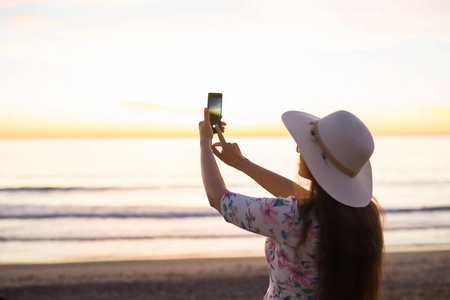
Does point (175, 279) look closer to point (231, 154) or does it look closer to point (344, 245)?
point (231, 154)

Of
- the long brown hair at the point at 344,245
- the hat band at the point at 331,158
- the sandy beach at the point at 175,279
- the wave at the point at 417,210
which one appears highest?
the hat band at the point at 331,158

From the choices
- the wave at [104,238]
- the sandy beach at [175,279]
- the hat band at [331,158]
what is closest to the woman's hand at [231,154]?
the hat band at [331,158]

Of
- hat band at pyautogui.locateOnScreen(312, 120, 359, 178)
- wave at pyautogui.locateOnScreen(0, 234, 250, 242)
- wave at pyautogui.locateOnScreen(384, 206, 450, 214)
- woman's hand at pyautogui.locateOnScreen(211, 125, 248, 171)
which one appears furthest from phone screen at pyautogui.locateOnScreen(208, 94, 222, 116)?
wave at pyautogui.locateOnScreen(384, 206, 450, 214)

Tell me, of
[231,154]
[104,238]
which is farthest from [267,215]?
[104,238]

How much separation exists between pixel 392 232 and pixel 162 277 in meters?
6.81

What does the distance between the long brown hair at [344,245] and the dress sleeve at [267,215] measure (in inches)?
1.7

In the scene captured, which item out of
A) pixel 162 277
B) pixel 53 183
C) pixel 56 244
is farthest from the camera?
pixel 53 183

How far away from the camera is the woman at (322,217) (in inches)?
57.9

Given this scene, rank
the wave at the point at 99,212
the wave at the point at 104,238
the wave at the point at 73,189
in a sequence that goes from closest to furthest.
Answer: the wave at the point at 104,238 < the wave at the point at 99,212 < the wave at the point at 73,189

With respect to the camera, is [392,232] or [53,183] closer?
[392,232]

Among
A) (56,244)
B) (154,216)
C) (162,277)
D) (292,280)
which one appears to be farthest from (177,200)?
(292,280)

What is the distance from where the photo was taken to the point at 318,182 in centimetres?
149

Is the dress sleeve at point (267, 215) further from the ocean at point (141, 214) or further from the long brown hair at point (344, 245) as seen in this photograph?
the ocean at point (141, 214)

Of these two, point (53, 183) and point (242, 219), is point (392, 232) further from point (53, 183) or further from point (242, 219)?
point (53, 183)
